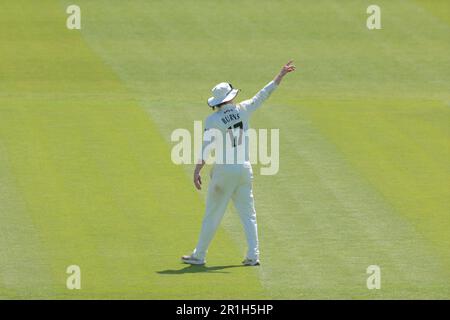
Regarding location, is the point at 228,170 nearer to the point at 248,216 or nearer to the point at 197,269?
the point at 248,216

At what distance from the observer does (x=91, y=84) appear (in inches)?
928

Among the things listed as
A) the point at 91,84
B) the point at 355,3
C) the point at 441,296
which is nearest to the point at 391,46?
the point at 355,3

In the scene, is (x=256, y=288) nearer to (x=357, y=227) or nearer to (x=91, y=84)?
(x=357, y=227)

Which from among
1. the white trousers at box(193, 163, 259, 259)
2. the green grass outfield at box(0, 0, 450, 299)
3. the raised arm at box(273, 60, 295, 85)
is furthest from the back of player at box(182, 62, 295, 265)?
the raised arm at box(273, 60, 295, 85)

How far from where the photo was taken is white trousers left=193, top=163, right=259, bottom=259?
14.3m

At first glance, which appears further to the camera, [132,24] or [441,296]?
[132,24]

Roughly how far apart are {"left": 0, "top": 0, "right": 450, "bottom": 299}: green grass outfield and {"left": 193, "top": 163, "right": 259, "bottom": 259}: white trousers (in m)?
0.31

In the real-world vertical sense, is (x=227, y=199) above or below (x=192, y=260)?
above

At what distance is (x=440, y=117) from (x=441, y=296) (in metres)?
8.71

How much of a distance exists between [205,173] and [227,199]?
13.7 feet

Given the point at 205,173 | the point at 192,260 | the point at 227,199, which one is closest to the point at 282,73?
the point at 227,199

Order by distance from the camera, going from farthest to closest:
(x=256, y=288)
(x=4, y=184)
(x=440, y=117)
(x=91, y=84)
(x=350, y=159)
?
(x=91, y=84), (x=440, y=117), (x=350, y=159), (x=4, y=184), (x=256, y=288)

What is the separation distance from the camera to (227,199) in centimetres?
1441

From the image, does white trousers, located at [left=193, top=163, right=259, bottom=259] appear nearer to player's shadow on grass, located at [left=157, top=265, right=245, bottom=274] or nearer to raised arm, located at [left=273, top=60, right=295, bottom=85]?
player's shadow on grass, located at [left=157, top=265, right=245, bottom=274]
